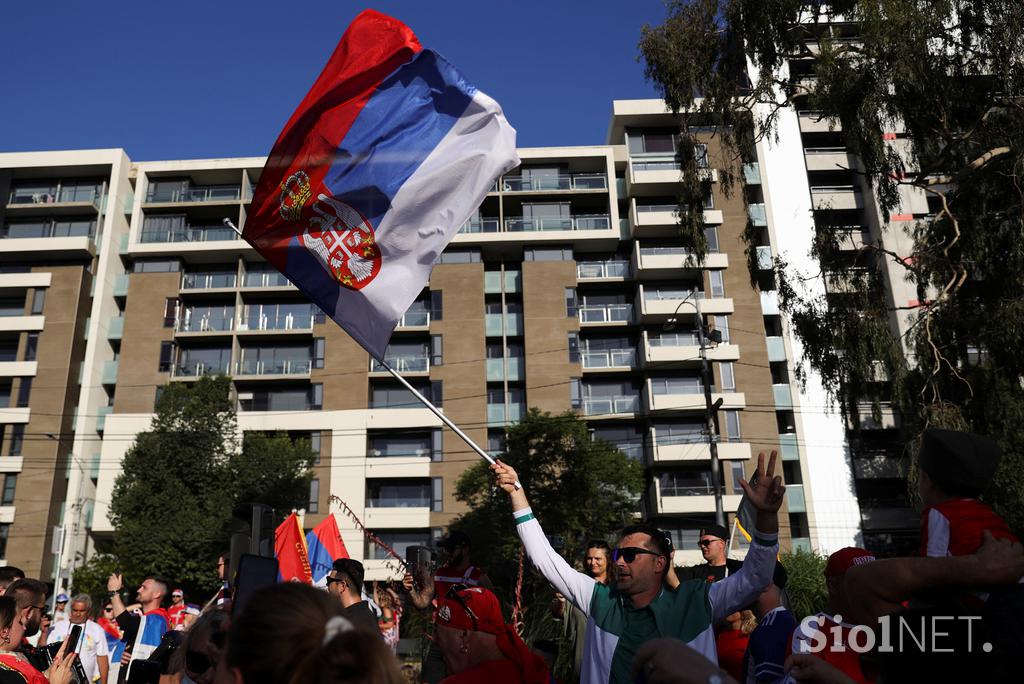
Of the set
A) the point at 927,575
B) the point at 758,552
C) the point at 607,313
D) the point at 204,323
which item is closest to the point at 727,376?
the point at 607,313

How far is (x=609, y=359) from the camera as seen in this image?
4456 centimetres

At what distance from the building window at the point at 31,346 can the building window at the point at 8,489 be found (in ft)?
21.4

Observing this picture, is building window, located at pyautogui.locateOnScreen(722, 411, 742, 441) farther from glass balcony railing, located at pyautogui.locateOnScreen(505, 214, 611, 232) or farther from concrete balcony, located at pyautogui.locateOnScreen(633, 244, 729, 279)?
glass balcony railing, located at pyautogui.locateOnScreen(505, 214, 611, 232)

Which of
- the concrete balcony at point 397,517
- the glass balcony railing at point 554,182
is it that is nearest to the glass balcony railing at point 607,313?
the glass balcony railing at point 554,182

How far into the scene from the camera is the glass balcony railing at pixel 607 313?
4550 cm

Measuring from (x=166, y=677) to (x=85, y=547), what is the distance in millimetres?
44292

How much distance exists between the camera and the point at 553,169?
4891 centimetres

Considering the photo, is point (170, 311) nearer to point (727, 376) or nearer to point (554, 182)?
point (554, 182)

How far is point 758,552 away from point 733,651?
1505 mm

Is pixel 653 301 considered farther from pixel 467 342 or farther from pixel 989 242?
pixel 989 242

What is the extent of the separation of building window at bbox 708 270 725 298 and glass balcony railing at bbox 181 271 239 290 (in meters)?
26.8

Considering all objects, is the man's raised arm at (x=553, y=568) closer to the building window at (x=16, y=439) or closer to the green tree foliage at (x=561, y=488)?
the green tree foliage at (x=561, y=488)

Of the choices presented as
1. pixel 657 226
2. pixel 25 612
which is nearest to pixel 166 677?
pixel 25 612

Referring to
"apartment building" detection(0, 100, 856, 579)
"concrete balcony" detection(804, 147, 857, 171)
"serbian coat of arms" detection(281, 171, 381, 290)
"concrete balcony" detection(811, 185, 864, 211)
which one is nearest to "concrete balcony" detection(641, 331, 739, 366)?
"apartment building" detection(0, 100, 856, 579)
